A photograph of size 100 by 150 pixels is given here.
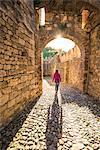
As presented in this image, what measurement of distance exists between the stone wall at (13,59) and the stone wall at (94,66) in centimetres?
343

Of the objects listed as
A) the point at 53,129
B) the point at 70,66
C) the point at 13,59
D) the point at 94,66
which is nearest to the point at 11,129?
the point at 53,129

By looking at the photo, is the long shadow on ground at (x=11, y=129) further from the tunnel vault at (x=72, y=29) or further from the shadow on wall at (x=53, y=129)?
the tunnel vault at (x=72, y=29)

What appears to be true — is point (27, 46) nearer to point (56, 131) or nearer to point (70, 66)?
point (56, 131)

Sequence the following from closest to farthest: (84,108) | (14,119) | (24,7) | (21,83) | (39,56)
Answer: (14,119), (21,83), (24,7), (84,108), (39,56)

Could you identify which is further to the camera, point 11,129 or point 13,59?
point 13,59

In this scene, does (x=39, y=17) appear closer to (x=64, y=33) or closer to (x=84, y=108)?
(x=64, y=33)

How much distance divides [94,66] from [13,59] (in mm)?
4746

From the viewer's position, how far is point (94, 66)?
7.73 metres

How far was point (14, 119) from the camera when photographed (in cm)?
414

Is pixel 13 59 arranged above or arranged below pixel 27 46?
below

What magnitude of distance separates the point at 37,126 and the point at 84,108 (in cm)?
240

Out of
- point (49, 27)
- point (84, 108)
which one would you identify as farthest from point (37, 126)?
point (49, 27)

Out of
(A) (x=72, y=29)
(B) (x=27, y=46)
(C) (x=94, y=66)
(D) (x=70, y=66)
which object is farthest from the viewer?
(D) (x=70, y=66)

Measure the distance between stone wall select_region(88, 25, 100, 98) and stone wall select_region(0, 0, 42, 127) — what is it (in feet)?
11.3
